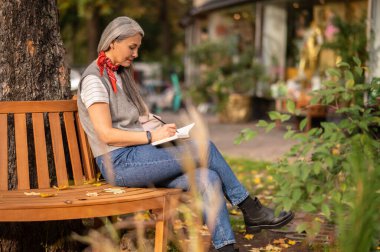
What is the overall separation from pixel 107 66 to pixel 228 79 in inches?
414

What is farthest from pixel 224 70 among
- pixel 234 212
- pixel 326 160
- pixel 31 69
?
pixel 31 69

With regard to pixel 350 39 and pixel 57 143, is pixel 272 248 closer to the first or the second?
pixel 57 143

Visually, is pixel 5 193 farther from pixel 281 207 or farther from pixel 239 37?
pixel 239 37

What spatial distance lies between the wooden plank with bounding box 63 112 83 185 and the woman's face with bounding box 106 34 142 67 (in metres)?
0.40

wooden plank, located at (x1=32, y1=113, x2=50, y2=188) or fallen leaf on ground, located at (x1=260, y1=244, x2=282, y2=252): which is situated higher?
wooden plank, located at (x1=32, y1=113, x2=50, y2=188)

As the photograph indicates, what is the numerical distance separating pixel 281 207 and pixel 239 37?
13697mm

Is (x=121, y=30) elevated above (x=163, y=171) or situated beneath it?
elevated above

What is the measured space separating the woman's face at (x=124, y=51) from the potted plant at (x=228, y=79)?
34.2 ft

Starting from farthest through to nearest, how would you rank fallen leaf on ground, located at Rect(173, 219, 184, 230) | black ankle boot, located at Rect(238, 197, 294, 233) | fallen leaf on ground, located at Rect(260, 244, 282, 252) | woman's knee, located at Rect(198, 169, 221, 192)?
fallen leaf on ground, located at Rect(173, 219, 184, 230) → fallen leaf on ground, located at Rect(260, 244, 282, 252) → black ankle boot, located at Rect(238, 197, 294, 233) → woman's knee, located at Rect(198, 169, 221, 192)

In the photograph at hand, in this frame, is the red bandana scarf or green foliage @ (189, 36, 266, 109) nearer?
the red bandana scarf

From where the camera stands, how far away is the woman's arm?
3609mm

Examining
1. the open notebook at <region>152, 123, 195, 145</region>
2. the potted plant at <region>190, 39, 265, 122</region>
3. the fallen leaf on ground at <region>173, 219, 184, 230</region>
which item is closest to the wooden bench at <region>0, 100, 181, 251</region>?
the open notebook at <region>152, 123, 195, 145</region>

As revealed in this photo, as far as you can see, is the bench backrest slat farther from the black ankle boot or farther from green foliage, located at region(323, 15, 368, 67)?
green foliage, located at region(323, 15, 368, 67)

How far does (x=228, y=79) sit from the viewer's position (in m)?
14.3
